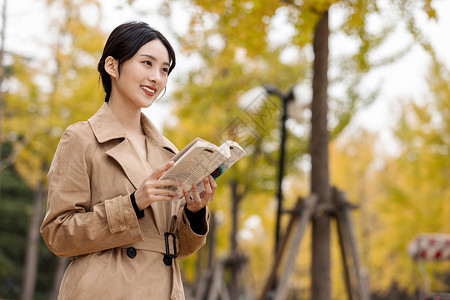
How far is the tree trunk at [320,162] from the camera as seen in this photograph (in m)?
5.65

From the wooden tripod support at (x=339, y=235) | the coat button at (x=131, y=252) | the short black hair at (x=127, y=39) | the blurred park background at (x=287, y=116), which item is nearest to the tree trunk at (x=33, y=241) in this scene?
the blurred park background at (x=287, y=116)

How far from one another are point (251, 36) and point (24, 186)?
20121 mm

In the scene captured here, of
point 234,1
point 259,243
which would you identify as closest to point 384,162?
point 259,243

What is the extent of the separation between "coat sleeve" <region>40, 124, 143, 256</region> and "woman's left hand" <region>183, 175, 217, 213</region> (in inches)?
9.5

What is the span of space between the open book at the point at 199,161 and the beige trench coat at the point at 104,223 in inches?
7.3

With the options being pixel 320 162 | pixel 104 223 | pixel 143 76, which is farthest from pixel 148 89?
pixel 320 162

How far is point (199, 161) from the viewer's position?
5.85 ft

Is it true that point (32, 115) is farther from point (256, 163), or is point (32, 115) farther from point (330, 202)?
point (330, 202)

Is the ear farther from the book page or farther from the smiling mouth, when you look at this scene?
the book page

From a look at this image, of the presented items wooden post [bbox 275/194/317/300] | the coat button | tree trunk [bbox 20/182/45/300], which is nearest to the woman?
the coat button

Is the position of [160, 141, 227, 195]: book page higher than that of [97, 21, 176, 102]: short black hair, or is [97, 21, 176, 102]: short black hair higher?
[97, 21, 176, 102]: short black hair

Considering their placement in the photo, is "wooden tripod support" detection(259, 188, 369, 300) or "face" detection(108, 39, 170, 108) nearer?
"face" detection(108, 39, 170, 108)

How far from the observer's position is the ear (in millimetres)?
2035

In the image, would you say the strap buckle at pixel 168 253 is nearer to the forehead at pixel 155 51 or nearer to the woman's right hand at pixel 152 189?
the woman's right hand at pixel 152 189
